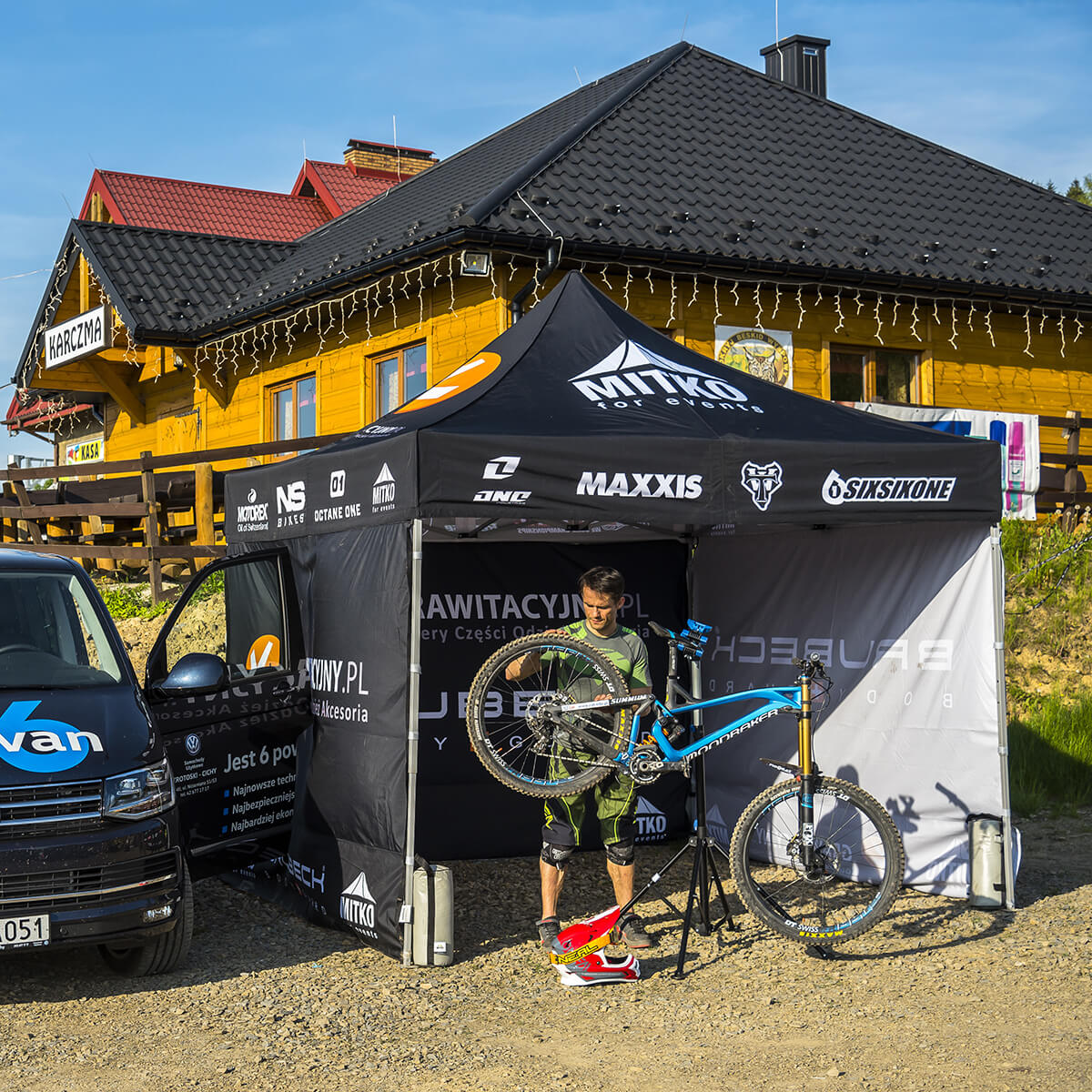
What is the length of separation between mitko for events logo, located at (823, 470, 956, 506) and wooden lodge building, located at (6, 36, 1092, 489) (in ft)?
22.9

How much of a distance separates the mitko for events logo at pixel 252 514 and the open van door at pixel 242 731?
242 millimetres

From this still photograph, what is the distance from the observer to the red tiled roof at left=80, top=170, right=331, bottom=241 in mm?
25703

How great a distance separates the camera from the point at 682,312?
14453mm

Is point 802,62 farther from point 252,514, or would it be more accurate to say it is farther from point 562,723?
point 562,723

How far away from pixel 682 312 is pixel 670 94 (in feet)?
14.7

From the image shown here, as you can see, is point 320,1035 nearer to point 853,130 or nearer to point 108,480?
point 108,480

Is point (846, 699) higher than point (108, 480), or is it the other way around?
point (108, 480)

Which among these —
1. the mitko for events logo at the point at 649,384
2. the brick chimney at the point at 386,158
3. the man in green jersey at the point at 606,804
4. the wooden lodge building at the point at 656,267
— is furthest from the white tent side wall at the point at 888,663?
the brick chimney at the point at 386,158

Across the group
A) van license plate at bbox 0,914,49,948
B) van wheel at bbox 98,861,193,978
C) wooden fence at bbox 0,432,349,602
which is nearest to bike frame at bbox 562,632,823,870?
van wheel at bbox 98,861,193,978

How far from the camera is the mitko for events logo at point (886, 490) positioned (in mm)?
6387

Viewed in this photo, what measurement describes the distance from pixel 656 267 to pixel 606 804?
862 centimetres

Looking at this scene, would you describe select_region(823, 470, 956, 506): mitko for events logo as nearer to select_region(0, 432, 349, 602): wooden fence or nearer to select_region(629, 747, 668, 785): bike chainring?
select_region(629, 747, 668, 785): bike chainring

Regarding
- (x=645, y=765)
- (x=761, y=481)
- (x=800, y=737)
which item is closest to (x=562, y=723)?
(x=645, y=765)

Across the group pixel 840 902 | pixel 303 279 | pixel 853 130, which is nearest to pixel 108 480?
pixel 303 279
